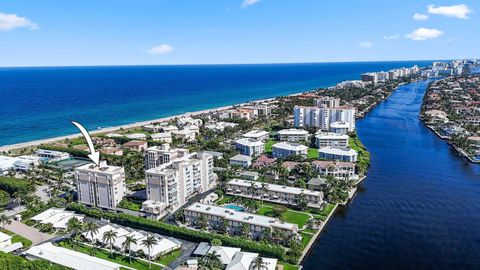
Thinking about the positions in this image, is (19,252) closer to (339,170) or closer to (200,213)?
(200,213)

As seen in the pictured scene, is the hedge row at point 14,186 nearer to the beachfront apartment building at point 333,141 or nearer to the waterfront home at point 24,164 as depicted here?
the waterfront home at point 24,164

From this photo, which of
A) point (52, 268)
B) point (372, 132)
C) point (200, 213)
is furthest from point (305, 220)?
Result: point (372, 132)

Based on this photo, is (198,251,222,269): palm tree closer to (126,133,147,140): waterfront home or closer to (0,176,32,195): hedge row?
(0,176,32,195): hedge row

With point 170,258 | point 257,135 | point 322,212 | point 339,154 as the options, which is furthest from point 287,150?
point 170,258

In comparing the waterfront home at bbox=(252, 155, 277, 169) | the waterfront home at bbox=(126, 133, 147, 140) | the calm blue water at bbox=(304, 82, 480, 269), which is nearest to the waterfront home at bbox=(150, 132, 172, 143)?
the waterfront home at bbox=(126, 133, 147, 140)

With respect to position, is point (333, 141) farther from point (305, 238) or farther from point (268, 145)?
point (305, 238)

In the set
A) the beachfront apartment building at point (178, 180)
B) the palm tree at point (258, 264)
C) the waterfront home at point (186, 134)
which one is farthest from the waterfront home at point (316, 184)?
the waterfront home at point (186, 134)
